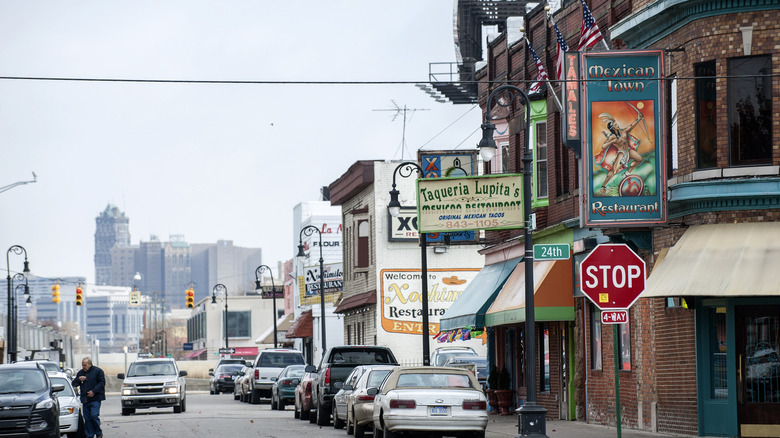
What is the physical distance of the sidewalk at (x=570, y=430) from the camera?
23.2 meters

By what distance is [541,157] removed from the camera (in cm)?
3136

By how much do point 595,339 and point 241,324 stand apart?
4020 inches

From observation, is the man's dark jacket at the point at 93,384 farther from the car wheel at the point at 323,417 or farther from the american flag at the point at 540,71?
the american flag at the point at 540,71

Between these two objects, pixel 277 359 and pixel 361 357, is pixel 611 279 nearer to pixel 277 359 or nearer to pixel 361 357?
pixel 361 357

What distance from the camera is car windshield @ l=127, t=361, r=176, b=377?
38594mm

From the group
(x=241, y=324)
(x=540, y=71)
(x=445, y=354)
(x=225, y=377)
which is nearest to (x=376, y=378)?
(x=540, y=71)

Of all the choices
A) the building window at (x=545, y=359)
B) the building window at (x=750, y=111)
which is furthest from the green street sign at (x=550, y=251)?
the building window at (x=545, y=359)

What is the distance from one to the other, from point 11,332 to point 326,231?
1820 cm

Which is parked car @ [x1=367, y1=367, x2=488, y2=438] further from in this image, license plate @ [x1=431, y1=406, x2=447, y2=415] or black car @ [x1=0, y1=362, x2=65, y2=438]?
black car @ [x1=0, y1=362, x2=65, y2=438]

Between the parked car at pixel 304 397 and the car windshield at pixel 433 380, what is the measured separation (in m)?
10.8

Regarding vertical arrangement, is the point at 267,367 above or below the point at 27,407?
Answer: below

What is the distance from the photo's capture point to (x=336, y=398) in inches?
1124

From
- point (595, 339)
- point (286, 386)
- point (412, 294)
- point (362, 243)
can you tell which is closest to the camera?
point (595, 339)

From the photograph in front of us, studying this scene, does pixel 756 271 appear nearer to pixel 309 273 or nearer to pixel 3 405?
pixel 3 405
